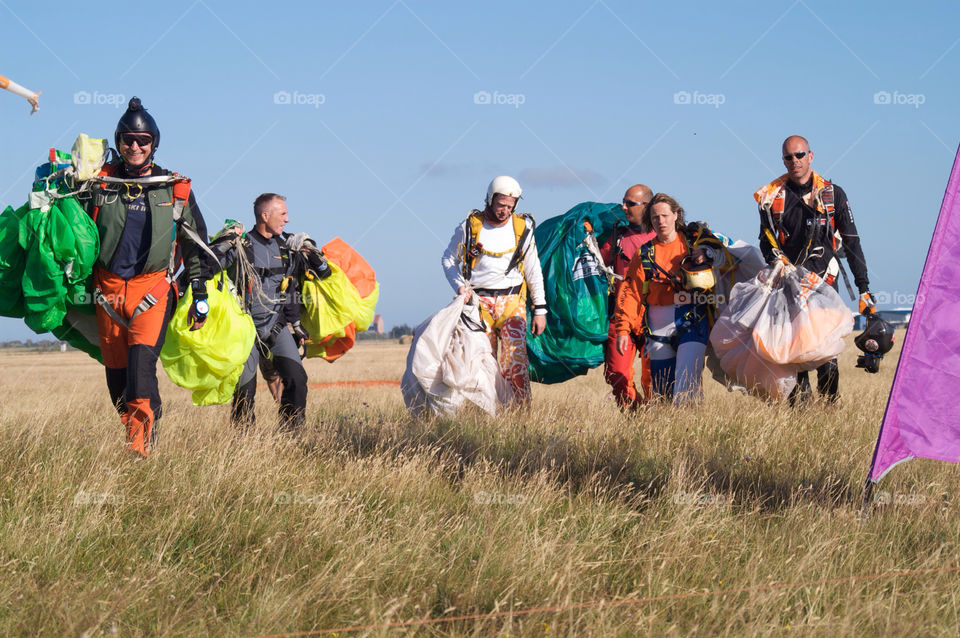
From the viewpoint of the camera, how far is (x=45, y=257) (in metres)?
4.89

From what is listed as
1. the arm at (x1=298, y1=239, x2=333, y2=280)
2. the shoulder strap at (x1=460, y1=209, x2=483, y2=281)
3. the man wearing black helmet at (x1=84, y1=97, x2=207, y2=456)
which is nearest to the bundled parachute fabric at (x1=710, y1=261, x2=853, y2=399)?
the shoulder strap at (x1=460, y1=209, x2=483, y2=281)

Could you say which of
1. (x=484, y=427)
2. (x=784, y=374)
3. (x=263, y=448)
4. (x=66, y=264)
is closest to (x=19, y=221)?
(x=66, y=264)

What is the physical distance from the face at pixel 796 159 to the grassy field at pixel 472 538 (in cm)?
186

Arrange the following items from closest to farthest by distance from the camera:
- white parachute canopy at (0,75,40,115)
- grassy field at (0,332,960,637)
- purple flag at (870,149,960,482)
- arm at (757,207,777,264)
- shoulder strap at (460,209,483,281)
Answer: grassy field at (0,332,960,637) < purple flag at (870,149,960,482) < white parachute canopy at (0,75,40,115) < arm at (757,207,777,264) < shoulder strap at (460,209,483,281)

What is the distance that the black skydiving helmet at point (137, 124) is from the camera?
204 inches

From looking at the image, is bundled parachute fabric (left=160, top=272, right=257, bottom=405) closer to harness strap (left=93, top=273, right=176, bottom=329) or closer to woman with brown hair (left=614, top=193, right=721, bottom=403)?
harness strap (left=93, top=273, right=176, bottom=329)

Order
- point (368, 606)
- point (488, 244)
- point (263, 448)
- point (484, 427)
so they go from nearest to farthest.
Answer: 1. point (368, 606)
2. point (263, 448)
3. point (484, 427)
4. point (488, 244)

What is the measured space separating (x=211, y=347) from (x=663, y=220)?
11.0ft

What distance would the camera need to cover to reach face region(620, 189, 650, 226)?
7438 mm

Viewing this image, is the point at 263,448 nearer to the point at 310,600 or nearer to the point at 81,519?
the point at 81,519

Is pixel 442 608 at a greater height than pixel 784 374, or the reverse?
pixel 784 374

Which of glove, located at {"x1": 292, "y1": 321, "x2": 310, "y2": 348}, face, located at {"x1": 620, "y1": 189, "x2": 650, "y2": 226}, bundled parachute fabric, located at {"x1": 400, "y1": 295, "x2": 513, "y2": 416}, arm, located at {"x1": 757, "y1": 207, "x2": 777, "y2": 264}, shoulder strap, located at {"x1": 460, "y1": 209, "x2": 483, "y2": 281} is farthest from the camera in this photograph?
face, located at {"x1": 620, "y1": 189, "x2": 650, "y2": 226}

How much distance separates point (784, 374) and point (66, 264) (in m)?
4.48

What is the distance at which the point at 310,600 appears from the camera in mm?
3109
